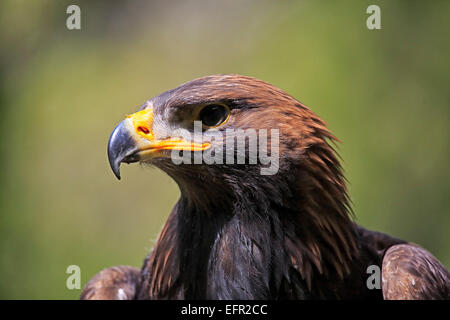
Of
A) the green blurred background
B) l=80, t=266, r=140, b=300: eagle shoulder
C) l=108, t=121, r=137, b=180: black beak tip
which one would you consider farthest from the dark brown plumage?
the green blurred background

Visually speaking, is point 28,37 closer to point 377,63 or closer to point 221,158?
point 377,63

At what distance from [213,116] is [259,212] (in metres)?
0.43

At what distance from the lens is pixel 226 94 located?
2.12 meters

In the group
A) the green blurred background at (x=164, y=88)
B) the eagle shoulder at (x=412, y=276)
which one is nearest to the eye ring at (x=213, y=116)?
the eagle shoulder at (x=412, y=276)

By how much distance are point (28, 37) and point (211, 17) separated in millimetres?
2333

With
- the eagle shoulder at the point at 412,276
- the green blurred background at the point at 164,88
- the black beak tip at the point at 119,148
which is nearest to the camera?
the black beak tip at the point at 119,148

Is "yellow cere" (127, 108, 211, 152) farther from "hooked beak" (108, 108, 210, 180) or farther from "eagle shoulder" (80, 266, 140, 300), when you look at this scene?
"eagle shoulder" (80, 266, 140, 300)

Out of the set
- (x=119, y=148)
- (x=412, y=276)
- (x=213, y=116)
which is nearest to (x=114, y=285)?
(x=119, y=148)

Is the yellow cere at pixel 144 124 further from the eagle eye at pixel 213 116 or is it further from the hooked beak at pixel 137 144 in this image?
the eagle eye at pixel 213 116

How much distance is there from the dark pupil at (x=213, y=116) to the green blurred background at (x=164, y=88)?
10.5ft

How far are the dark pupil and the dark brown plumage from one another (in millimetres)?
28

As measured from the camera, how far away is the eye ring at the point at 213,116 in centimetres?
215

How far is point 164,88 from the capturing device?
665cm
